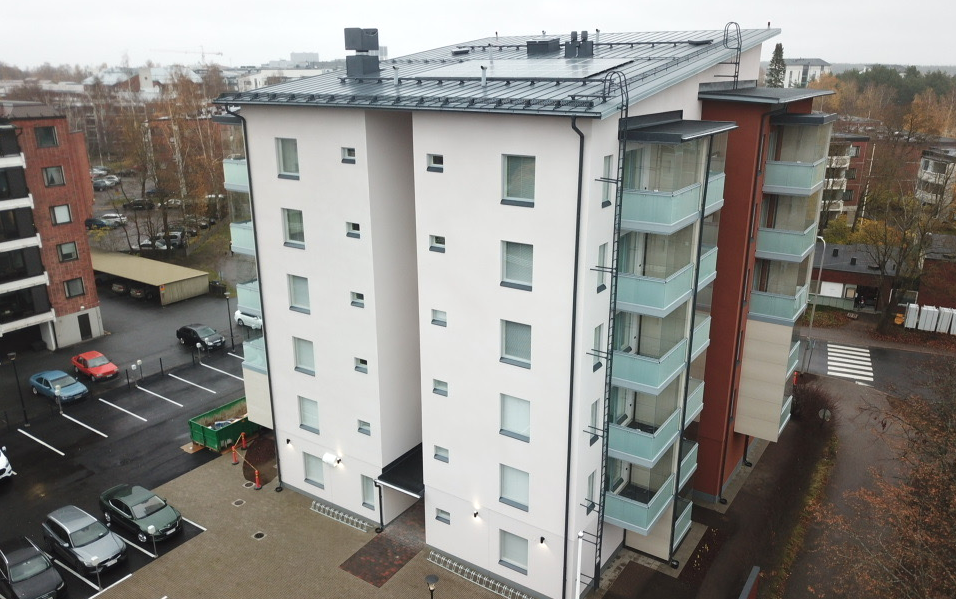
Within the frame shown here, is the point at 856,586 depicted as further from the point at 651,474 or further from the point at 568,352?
the point at 568,352

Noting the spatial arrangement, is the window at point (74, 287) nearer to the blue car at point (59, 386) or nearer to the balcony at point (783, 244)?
the blue car at point (59, 386)

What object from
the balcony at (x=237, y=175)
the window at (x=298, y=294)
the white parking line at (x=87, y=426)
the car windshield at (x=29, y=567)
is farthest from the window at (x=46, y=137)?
the car windshield at (x=29, y=567)

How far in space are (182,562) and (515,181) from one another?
17.7m

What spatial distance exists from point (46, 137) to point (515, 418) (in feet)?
122

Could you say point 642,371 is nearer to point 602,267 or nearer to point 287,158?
point 602,267

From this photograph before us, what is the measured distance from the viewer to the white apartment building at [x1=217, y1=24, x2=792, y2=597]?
18.1 m

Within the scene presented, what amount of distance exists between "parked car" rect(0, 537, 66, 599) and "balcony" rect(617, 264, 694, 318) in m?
20.4

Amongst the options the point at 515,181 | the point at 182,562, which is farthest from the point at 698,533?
the point at 182,562

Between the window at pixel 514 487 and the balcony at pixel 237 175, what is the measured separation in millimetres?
13950

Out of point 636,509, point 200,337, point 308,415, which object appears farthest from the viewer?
point 200,337

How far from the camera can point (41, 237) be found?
41.4 metres

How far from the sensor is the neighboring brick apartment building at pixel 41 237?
130ft

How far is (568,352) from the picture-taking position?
18391mm

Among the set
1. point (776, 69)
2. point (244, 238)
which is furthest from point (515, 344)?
point (776, 69)
